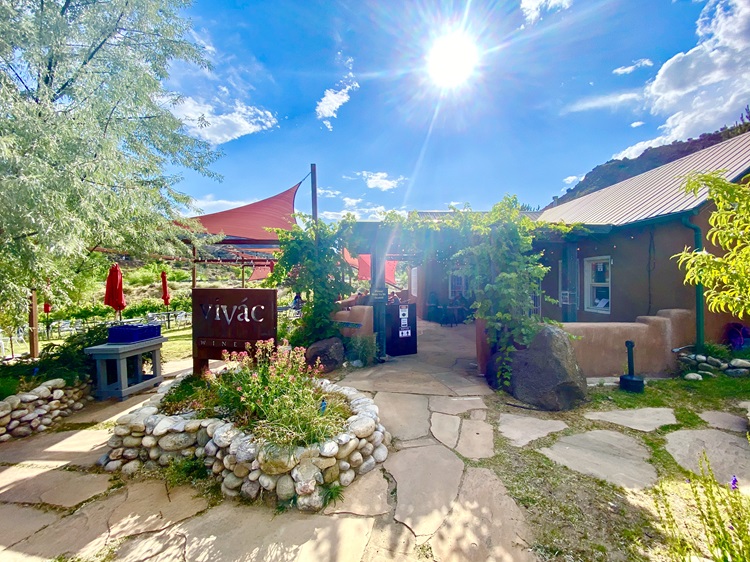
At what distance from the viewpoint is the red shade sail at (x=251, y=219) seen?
8.84m

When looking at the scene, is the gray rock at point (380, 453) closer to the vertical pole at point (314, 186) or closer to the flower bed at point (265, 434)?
the flower bed at point (265, 434)

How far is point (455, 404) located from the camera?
3941 millimetres

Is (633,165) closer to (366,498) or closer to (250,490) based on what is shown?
(366,498)

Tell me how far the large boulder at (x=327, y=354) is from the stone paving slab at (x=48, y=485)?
310 centimetres

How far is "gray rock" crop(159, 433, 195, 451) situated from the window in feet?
27.3

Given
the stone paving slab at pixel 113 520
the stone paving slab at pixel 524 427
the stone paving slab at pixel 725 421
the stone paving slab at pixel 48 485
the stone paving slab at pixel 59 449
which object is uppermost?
the stone paving slab at pixel 524 427

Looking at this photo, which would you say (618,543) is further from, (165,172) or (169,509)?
(165,172)

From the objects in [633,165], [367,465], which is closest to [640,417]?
[367,465]

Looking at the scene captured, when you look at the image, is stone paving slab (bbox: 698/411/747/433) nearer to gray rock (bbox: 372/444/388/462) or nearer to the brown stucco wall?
the brown stucco wall

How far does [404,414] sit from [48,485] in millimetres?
3394

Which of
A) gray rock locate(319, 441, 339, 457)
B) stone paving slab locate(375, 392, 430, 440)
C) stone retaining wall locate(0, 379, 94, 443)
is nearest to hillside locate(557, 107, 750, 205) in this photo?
stone paving slab locate(375, 392, 430, 440)

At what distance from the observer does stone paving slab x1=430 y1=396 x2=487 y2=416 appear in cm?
376

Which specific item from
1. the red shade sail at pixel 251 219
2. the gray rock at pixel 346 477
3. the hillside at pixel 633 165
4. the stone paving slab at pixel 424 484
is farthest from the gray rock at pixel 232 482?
the hillside at pixel 633 165

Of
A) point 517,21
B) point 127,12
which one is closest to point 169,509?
point 127,12
